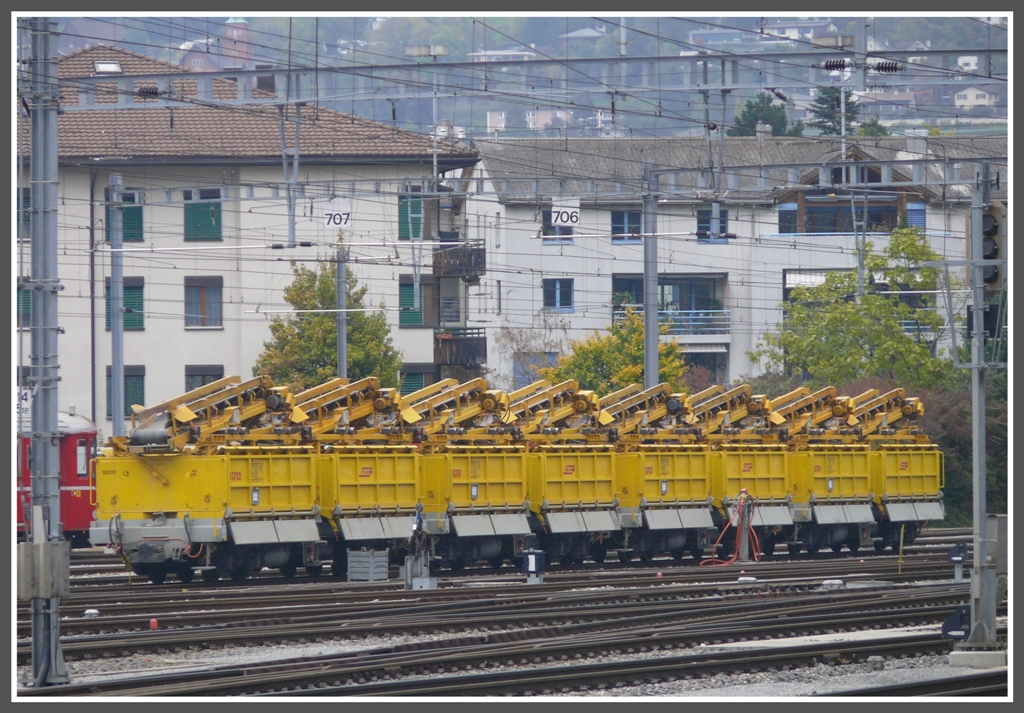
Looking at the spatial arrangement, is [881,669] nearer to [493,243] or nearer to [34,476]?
[34,476]

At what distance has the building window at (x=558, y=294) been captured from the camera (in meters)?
63.2

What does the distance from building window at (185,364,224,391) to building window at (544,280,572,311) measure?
1524 cm

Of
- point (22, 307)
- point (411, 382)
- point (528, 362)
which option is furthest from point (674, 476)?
point (528, 362)

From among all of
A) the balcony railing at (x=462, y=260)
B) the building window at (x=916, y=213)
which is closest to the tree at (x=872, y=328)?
the balcony railing at (x=462, y=260)

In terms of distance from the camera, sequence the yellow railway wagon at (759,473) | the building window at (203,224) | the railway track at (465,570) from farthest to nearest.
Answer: the building window at (203,224), the yellow railway wagon at (759,473), the railway track at (465,570)

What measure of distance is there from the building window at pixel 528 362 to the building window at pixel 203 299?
11.7m

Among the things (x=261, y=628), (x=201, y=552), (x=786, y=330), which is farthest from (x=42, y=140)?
(x=786, y=330)

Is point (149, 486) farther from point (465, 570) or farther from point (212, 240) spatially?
point (212, 240)

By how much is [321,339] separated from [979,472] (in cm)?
3439

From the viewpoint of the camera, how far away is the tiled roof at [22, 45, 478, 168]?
51.8m

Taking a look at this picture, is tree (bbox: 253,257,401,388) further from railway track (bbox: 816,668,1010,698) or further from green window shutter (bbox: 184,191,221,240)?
railway track (bbox: 816,668,1010,698)

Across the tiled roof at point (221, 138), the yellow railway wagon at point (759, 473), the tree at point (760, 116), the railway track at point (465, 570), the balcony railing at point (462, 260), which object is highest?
the tree at point (760, 116)

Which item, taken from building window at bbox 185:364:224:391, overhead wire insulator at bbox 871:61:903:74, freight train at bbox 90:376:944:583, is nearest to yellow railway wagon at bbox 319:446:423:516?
freight train at bbox 90:376:944:583

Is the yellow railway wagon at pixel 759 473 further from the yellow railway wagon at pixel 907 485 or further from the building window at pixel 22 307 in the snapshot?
the building window at pixel 22 307
